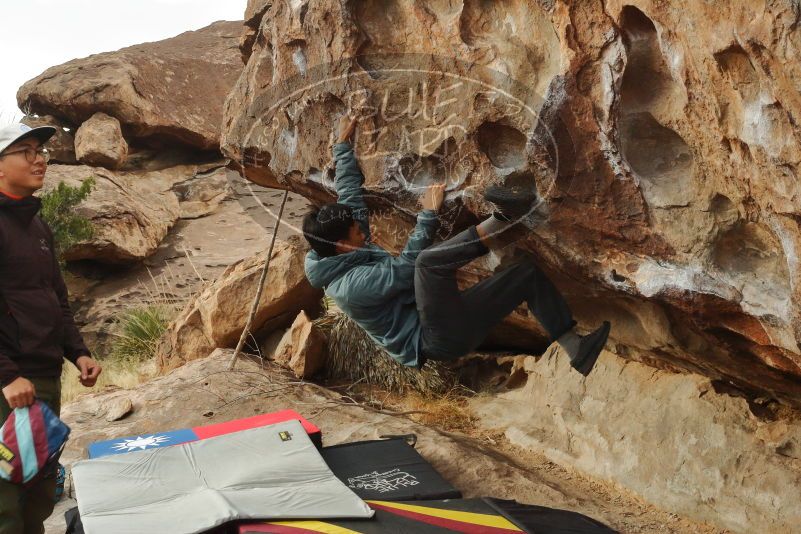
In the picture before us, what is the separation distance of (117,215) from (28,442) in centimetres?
806

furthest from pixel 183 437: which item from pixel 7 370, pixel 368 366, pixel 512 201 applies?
pixel 512 201

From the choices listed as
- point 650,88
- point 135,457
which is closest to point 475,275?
point 650,88

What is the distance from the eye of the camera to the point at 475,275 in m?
4.90

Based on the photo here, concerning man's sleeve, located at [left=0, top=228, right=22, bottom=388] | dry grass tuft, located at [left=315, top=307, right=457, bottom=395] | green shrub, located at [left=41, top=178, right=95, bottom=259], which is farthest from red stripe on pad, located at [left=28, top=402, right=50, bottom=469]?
green shrub, located at [left=41, top=178, right=95, bottom=259]

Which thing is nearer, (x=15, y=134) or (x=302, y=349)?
(x=15, y=134)

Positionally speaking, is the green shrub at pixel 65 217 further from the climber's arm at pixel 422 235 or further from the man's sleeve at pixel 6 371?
the climber's arm at pixel 422 235

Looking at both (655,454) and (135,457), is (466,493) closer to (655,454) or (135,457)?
(655,454)

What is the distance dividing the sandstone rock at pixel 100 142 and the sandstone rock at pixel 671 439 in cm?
867

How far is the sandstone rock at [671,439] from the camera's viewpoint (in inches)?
154

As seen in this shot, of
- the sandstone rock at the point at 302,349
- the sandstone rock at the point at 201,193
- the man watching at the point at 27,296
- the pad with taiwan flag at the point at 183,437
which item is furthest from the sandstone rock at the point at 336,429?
the sandstone rock at the point at 201,193

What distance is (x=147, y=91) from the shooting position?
1264 cm

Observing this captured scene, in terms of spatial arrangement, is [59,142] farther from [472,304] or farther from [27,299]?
[472,304]

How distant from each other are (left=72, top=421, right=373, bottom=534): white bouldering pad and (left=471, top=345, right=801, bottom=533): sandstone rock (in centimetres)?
165

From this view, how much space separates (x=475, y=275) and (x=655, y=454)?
145cm
